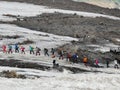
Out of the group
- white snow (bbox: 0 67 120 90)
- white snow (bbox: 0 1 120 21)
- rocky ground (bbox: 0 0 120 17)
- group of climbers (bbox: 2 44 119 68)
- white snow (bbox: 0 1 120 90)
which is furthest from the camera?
rocky ground (bbox: 0 0 120 17)

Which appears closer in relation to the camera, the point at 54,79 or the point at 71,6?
the point at 54,79

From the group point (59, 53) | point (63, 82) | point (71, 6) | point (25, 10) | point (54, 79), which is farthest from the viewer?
point (71, 6)

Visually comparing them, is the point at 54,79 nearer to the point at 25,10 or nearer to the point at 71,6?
the point at 25,10

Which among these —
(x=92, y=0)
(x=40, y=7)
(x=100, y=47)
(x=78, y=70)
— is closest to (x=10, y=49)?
(x=78, y=70)

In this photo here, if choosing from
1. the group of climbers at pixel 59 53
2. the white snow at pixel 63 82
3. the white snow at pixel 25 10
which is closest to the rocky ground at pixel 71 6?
the white snow at pixel 25 10

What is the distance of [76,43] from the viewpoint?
5847 cm

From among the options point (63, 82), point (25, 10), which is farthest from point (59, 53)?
point (25, 10)

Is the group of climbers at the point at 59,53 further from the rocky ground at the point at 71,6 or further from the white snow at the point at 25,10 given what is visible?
the rocky ground at the point at 71,6

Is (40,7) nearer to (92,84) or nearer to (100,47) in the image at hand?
(100,47)

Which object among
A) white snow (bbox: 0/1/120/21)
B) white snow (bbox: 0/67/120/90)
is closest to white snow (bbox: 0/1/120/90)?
white snow (bbox: 0/67/120/90)

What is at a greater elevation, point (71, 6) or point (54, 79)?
point (71, 6)

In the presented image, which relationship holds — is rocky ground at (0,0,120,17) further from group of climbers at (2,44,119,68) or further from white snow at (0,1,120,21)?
group of climbers at (2,44,119,68)

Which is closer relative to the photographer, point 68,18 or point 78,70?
point 78,70

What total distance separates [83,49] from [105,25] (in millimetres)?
23870
